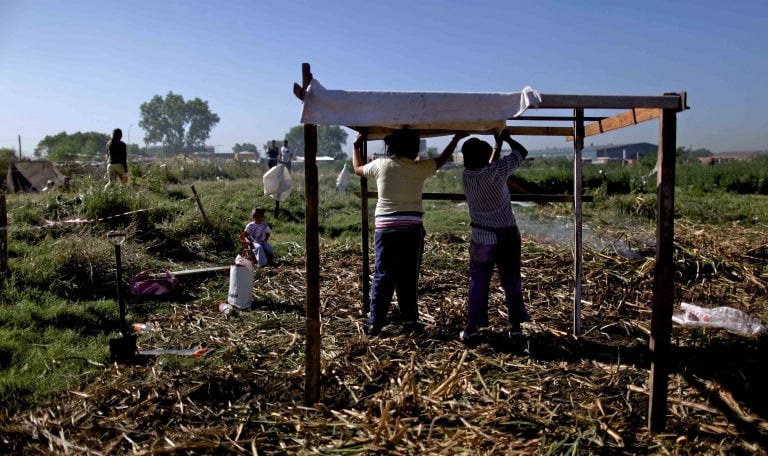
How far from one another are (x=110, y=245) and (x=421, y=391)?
234 inches

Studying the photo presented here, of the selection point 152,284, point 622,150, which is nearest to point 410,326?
point 152,284

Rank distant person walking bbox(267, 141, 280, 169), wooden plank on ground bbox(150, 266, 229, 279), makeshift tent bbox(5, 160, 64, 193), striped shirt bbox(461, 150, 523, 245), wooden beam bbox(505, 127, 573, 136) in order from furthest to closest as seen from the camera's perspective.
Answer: distant person walking bbox(267, 141, 280, 169) < makeshift tent bbox(5, 160, 64, 193) < wooden plank on ground bbox(150, 266, 229, 279) < wooden beam bbox(505, 127, 573, 136) < striped shirt bbox(461, 150, 523, 245)

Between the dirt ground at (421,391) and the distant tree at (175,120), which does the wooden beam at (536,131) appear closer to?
the dirt ground at (421,391)

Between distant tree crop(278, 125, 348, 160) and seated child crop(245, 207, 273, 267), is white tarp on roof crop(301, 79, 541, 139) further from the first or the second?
distant tree crop(278, 125, 348, 160)

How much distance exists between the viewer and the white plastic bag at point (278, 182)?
10969 mm

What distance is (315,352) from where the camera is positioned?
4141mm

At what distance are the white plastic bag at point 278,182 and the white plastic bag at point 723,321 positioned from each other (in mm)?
7406

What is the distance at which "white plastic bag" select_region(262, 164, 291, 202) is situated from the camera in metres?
11.0

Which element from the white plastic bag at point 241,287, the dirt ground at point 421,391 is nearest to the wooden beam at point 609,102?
the dirt ground at point 421,391

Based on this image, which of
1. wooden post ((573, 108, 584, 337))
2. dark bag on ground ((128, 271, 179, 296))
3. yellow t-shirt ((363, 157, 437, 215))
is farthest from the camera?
dark bag on ground ((128, 271, 179, 296))

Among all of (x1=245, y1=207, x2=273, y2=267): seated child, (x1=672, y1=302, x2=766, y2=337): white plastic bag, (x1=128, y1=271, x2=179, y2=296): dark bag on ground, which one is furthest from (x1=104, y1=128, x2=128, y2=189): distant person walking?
(x1=672, y1=302, x2=766, y2=337): white plastic bag

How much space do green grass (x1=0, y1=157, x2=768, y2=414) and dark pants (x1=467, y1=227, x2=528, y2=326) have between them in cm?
174

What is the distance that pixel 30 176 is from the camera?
59.9 feet

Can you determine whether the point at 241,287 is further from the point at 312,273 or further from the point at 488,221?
the point at 488,221
